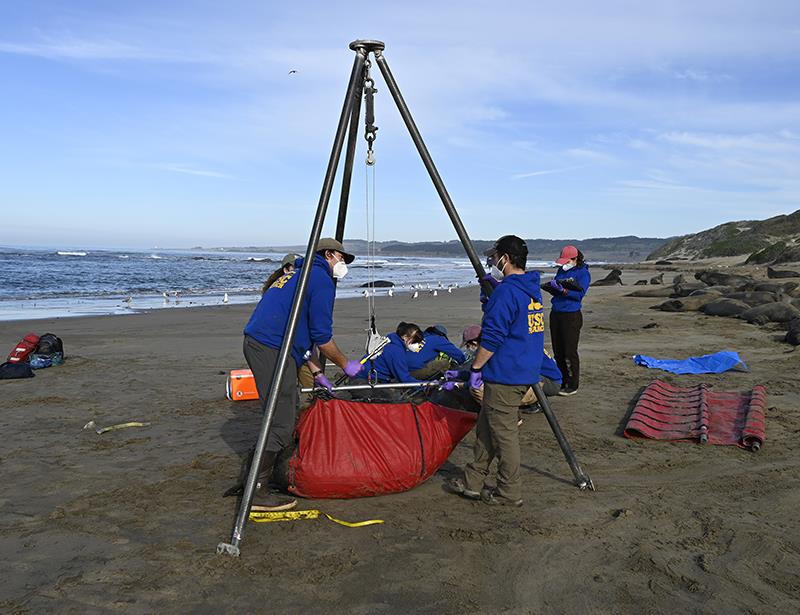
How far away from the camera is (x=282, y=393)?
527 cm

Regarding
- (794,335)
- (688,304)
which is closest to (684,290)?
(688,304)

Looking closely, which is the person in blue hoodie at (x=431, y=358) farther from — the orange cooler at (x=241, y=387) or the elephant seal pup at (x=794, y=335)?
the elephant seal pup at (x=794, y=335)

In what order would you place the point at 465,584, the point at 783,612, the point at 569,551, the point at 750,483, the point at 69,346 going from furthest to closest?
the point at 69,346 → the point at 750,483 → the point at 569,551 → the point at 465,584 → the point at 783,612

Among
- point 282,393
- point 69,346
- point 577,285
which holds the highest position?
point 577,285

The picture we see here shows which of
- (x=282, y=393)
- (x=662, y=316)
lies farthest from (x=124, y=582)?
(x=662, y=316)

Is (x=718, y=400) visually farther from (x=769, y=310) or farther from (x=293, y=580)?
(x=769, y=310)

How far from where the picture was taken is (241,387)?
28.6 ft

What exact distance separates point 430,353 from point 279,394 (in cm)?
311

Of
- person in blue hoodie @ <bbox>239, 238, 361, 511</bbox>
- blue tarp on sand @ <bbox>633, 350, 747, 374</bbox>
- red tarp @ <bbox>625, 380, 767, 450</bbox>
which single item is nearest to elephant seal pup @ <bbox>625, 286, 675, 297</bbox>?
blue tarp on sand @ <bbox>633, 350, 747, 374</bbox>

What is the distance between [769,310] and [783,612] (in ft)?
45.5

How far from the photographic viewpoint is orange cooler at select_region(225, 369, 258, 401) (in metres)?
8.70

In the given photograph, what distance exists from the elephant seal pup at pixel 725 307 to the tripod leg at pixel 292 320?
14510 millimetres

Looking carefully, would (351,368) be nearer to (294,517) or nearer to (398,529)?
(294,517)

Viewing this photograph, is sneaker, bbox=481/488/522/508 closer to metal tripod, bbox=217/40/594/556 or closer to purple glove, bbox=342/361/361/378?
metal tripod, bbox=217/40/594/556
